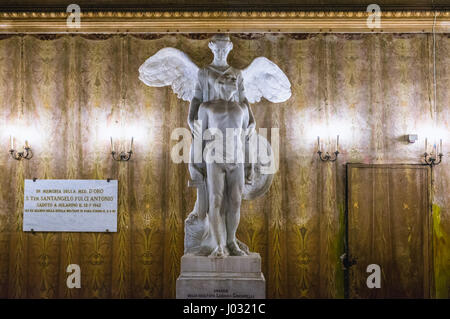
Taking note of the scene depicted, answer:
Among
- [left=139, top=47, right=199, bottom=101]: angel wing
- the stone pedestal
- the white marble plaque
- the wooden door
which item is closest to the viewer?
the stone pedestal

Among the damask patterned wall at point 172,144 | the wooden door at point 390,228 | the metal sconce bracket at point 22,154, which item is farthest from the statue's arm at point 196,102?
the metal sconce bracket at point 22,154

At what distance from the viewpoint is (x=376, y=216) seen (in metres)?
5.90

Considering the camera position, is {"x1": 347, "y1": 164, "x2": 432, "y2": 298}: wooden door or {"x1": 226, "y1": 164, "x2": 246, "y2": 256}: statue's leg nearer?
{"x1": 226, "y1": 164, "x2": 246, "y2": 256}: statue's leg

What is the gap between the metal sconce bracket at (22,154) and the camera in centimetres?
601

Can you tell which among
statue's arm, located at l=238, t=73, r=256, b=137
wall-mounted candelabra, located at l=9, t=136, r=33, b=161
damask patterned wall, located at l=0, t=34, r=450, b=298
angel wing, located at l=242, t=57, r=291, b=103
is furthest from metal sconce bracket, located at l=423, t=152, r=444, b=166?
wall-mounted candelabra, located at l=9, t=136, r=33, b=161

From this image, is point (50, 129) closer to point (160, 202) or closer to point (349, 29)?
point (160, 202)

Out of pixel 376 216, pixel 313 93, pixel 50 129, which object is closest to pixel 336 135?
pixel 313 93

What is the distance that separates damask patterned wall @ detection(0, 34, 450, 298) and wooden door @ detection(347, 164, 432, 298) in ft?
0.47

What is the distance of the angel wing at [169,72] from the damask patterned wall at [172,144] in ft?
2.99

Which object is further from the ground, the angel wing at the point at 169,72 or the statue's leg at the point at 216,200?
the angel wing at the point at 169,72

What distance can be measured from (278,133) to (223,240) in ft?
7.58

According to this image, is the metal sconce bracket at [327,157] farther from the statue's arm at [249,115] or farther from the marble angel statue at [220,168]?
the statue's arm at [249,115]

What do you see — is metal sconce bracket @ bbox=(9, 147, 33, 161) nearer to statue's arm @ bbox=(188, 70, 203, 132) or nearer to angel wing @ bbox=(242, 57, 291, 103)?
statue's arm @ bbox=(188, 70, 203, 132)

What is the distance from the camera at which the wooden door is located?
5.87 meters
